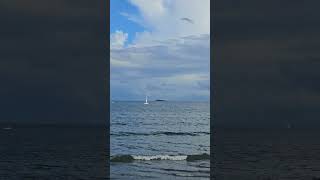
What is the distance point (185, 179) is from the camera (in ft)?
157

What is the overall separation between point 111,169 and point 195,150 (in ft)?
100
